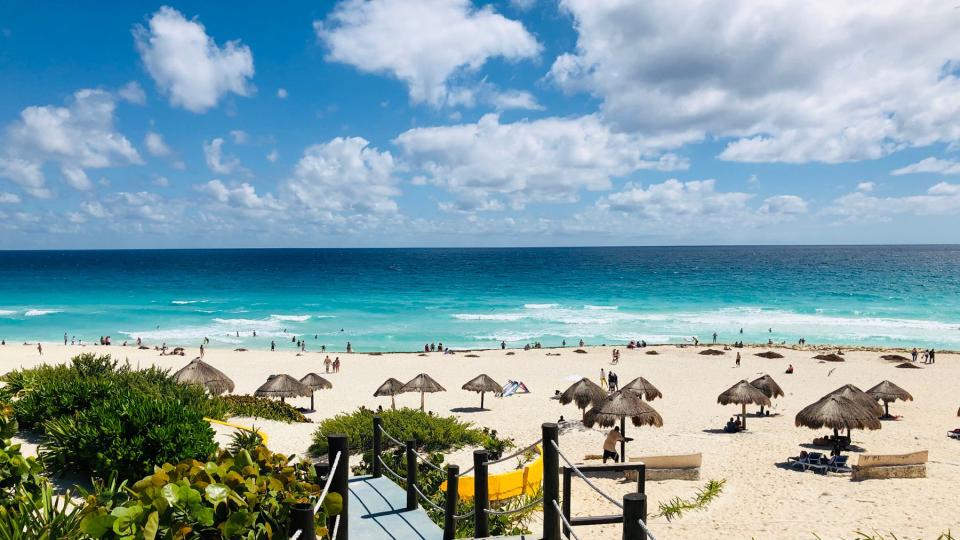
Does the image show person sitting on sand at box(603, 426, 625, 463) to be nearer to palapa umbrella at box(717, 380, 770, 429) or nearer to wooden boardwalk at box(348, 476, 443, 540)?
palapa umbrella at box(717, 380, 770, 429)

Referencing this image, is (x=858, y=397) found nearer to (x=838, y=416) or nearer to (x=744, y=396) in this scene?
(x=838, y=416)

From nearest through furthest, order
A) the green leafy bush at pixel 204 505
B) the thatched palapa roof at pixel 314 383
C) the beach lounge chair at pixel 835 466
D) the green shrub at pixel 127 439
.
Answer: the green leafy bush at pixel 204 505
the green shrub at pixel 127 439
the beach lounge chair at pixel 835 466
the thatched palapa roof at pixel 314 383

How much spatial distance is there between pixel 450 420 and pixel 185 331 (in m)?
53.7

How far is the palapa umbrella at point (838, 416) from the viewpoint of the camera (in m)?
18.2

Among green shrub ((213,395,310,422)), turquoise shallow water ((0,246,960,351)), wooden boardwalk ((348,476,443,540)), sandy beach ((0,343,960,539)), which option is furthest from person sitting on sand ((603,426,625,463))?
turquoise shallow water ((0,246,960,351))

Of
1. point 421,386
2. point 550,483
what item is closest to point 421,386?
point 421,386

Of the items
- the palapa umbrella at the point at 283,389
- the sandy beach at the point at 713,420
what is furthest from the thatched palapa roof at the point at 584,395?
the palapa umbrella at the point at 283,389

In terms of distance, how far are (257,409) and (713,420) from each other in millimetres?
17532

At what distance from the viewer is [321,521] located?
4008mm

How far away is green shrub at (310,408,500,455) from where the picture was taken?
1455cm

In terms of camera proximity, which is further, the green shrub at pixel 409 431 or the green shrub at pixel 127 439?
the green shrub at pixel 409 431

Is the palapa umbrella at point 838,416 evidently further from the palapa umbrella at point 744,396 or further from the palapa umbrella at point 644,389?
the palapa umbrella at point 644,389

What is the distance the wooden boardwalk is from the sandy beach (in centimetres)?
487

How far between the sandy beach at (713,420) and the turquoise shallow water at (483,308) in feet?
38.5
